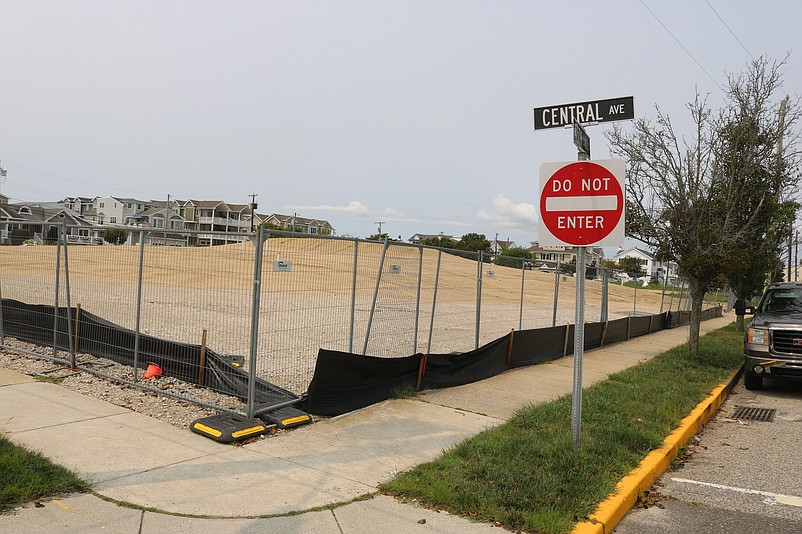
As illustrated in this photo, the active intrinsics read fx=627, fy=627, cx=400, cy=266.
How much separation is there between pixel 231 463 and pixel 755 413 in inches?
296

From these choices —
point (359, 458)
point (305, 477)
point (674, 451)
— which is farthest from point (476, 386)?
point (305, 477)

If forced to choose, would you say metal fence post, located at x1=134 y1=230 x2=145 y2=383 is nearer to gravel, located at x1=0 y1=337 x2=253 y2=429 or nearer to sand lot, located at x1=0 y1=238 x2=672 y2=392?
sand lot, located at x1=0 y1=238 x2=672 y2=392

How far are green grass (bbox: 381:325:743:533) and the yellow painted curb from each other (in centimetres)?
7

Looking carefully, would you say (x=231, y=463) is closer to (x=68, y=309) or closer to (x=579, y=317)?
(x=579, y=317)

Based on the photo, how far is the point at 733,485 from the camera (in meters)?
5.64

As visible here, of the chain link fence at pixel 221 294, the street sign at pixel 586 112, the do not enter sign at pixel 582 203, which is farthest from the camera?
the chain link fence at pixel 221 294

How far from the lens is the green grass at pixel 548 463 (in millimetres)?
4438

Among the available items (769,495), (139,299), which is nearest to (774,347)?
(769,495)

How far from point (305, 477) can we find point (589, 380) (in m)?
6.34

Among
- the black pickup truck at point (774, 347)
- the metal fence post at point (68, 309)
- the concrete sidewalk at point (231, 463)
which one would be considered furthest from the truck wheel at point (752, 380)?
the metal fence post at point (68, 309)

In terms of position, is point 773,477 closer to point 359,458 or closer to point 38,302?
point 359,458

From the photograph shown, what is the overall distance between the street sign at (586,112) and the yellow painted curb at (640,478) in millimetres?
3088

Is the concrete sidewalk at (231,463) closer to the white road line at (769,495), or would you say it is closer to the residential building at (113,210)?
the white road line at (769,495)

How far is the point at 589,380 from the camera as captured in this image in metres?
10.0
